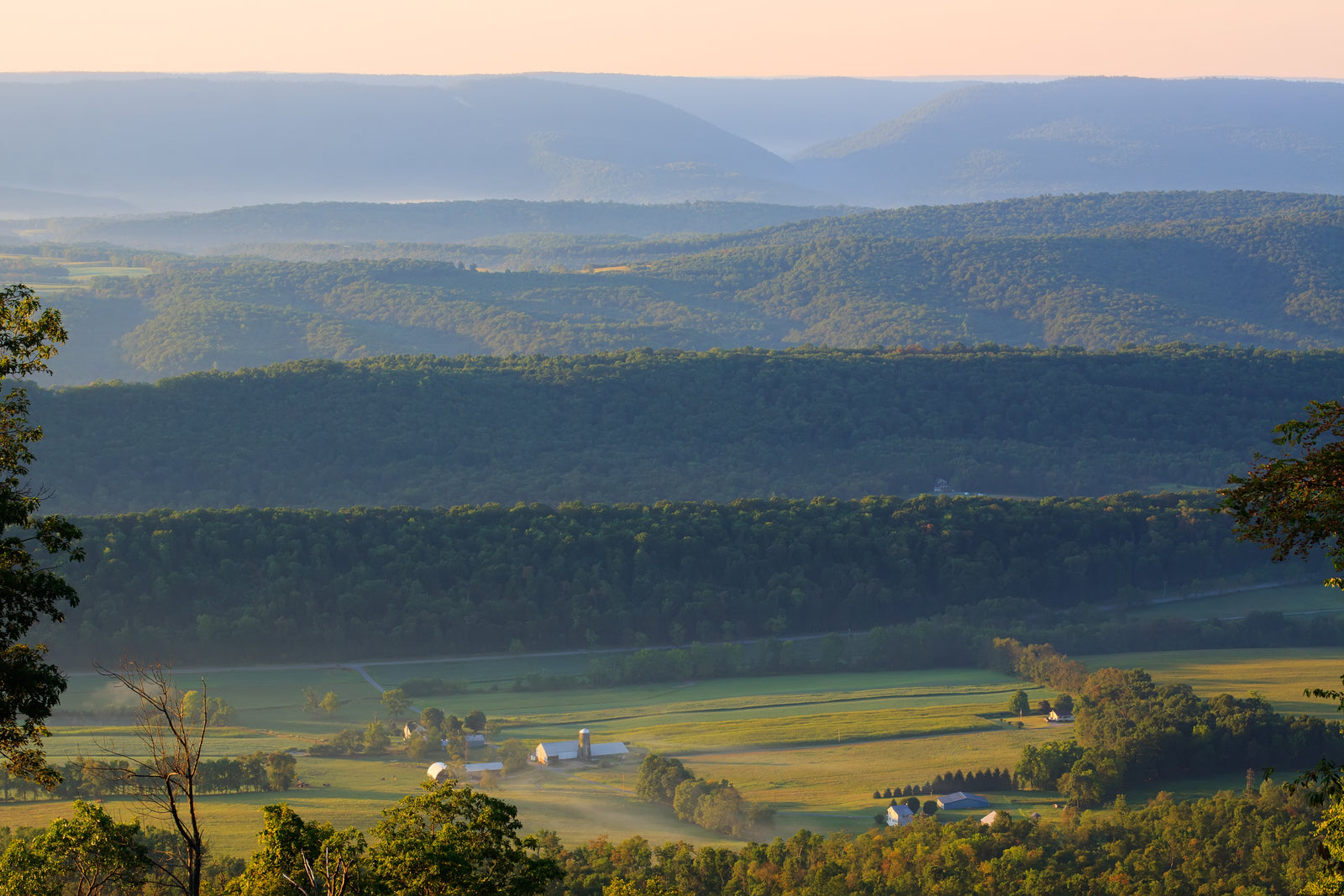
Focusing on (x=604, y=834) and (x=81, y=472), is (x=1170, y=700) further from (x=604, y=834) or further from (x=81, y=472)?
(x=81, y=472)

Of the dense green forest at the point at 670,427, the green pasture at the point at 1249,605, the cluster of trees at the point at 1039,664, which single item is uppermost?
the dense green forest at the point at 670,427

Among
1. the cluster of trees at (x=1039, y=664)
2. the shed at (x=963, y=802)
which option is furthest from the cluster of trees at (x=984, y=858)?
the cluster of trees at (x=1039, y=664)

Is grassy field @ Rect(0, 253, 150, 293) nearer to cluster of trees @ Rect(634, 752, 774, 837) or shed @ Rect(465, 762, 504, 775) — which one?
shed @ Rect(465, 762, 504, 775)

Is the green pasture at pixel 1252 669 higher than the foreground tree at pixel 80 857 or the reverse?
the reverse

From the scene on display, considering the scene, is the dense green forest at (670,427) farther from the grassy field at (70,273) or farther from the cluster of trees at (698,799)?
the grassy field at (70,273)

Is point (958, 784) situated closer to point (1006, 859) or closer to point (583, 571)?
point (1006, 859)

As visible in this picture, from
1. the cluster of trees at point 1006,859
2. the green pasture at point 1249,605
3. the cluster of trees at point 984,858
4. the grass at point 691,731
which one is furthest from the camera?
the green pasture at point 1249,605
